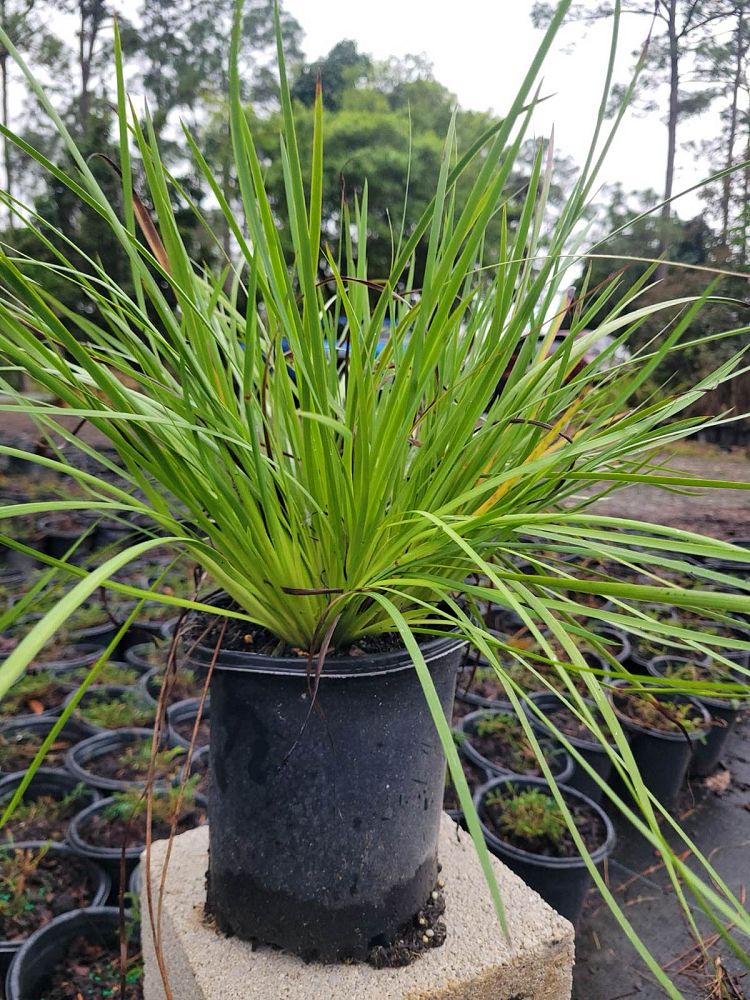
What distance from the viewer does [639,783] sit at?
424 mm

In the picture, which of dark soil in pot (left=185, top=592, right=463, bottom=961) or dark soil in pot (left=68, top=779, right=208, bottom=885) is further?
dark soil in pot (left=68, top=779, right=208, bottom=885)

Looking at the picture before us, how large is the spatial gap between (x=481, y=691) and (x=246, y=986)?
1.41 metres

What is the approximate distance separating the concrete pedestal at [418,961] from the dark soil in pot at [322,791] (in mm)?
22

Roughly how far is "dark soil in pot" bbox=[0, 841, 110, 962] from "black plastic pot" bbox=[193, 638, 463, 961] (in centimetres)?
70

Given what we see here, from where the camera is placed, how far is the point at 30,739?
1620mm

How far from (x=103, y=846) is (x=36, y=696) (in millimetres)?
717

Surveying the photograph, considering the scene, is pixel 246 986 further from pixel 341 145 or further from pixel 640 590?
pixel 341 145

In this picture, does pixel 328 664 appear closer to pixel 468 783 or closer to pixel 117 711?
pixel 468 783

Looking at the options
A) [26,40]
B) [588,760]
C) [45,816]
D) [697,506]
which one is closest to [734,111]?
[697,506]

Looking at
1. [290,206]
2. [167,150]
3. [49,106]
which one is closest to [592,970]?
[290,206]

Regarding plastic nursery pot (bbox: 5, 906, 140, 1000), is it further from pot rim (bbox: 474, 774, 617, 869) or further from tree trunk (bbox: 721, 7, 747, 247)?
tree trunk (bbox: 721, 7, 747, 247)

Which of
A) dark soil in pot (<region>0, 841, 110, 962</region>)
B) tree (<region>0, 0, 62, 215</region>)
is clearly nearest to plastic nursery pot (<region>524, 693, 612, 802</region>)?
dark soil in pot (<region>0, 841, 110, 962</region>)

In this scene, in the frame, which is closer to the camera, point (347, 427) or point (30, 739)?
point (347, 427)

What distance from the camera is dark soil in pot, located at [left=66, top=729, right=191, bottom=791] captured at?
1.44m
